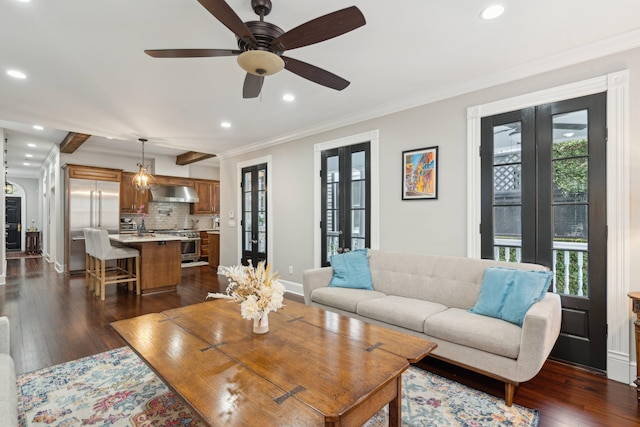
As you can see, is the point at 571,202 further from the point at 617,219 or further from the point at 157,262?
the point at 157,262

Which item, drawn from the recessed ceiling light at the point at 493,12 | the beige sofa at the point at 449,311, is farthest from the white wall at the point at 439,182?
the recessed ceiling light at the point at 493,12

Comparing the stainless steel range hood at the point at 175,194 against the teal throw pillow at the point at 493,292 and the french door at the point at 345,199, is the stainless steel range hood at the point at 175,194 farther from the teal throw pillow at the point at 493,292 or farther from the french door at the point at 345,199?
the teal throw pillow at the point at 493,292

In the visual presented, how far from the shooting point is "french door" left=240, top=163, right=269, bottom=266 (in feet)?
18.8

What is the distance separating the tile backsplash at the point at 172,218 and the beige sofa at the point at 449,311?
21.2 feet

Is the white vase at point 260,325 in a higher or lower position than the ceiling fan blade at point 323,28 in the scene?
lower

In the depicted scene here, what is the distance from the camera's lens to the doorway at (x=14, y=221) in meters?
11.3

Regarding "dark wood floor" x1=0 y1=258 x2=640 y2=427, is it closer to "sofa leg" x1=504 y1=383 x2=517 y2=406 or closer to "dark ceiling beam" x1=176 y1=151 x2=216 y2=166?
"sofa leg" x1=504 y1=383 x2=517 y2=406

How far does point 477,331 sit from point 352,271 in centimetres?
153

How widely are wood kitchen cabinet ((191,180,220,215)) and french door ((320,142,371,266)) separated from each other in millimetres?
5442

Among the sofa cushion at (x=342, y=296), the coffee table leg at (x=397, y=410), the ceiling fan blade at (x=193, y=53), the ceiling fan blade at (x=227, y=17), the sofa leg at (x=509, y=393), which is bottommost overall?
the sofa leg at (x=509, y=393)

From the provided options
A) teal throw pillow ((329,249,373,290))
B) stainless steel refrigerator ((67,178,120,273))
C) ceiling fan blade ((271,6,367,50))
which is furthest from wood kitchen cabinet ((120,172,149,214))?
ceiling fan blade ((271,6,367,50))

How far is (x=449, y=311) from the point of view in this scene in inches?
104

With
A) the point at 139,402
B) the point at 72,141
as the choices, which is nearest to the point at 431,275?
the point at 139,402

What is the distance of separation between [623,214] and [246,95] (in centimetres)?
310
